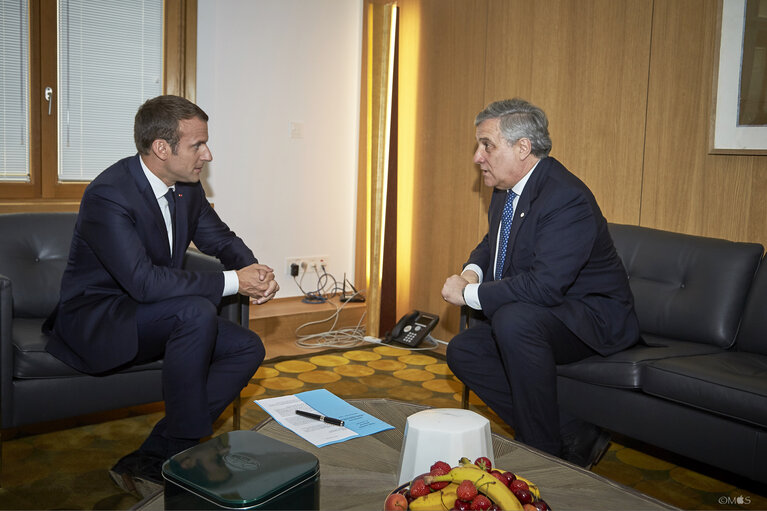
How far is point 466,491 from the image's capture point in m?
1.16

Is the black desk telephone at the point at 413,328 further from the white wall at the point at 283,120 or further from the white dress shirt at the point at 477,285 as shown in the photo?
the white dress shirt at the point at 477,285

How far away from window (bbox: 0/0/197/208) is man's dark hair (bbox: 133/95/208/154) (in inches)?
55.0

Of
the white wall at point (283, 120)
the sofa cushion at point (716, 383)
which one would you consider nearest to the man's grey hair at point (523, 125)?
the sofa cushion at point (716, 383)

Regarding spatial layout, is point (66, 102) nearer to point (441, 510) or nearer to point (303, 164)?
point (303, 164)

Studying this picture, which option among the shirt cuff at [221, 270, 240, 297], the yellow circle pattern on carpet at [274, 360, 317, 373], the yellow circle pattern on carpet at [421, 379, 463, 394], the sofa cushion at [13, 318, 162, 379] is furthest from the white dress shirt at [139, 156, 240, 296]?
the yellow circle pattern on carpet at [421, 379, 463, 394]

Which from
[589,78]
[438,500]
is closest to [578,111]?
[589,78]

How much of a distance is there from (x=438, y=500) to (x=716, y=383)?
1.32 meters

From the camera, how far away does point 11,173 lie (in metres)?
3.64

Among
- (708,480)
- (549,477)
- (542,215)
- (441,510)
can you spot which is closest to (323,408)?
(549,477)

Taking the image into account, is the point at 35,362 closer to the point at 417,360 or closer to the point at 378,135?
the point at 417,360

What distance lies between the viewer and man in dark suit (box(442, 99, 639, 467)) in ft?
7.72

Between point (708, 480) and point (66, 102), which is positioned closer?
point (708, 480)

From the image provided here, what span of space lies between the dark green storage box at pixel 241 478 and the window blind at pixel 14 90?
9.63ft

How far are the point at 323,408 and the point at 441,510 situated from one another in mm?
786
